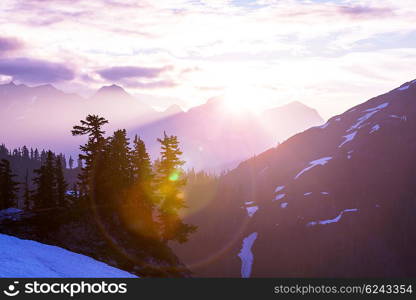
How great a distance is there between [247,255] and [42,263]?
150116 millimetres

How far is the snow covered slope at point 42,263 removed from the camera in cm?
2138

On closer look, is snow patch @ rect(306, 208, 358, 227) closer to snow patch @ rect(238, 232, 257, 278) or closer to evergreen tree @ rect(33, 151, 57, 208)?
snow patch @ rect(238, 232, 257, 278)

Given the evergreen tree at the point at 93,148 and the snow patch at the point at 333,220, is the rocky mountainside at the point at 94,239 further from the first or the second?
the snow patch at the point at 333,220

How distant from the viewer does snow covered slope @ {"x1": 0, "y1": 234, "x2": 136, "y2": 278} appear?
21383mm

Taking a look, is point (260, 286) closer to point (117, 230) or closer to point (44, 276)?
point (44, 276)

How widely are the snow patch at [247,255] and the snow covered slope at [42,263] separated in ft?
421

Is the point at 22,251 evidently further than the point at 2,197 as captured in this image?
No

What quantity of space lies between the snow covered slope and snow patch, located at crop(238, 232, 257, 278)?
5050 inches

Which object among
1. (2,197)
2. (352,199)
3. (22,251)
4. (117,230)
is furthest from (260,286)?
(352,199)

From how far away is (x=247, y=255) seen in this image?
16888cm

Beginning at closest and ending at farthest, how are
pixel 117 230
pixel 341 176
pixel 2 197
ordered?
pixel 117 230 → pixel 2 197 → pixel 341 176

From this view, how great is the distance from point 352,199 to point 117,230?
15015cm

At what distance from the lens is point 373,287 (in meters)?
24.0

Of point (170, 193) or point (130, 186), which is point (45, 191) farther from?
point (170, 193)
